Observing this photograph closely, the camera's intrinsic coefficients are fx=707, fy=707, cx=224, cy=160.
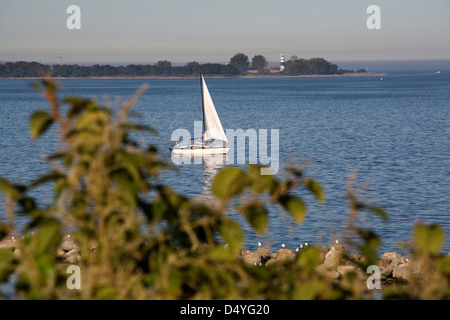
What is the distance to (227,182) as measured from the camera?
2.46 metres

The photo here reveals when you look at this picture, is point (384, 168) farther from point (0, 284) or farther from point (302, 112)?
point (302, 112)

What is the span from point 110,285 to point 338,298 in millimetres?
805

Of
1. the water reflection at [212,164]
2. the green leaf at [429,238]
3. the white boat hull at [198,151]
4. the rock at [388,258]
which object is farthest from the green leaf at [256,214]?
the white boat hull at [198,151]

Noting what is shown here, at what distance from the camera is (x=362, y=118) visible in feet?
333

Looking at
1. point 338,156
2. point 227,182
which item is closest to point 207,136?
point 338,156

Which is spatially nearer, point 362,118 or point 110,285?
point 110,285

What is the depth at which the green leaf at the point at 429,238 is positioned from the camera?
8.10ft

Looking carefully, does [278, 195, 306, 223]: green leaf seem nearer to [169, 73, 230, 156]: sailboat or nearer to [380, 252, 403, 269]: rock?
[380, 252, 403, 269]: rock

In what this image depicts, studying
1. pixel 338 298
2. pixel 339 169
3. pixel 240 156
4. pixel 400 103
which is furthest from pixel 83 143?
pixel 400 103

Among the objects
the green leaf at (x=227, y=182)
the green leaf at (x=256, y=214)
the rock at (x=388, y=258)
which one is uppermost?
the green leaf at (x=227, y=182)

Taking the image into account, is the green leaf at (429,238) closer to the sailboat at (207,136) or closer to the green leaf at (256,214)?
the green leaf at (256,214)

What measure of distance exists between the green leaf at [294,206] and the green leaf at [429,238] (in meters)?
0.40

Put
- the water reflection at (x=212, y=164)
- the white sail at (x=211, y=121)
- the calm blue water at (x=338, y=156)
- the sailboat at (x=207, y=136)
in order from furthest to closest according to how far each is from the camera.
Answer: the white sail at (x=211, y=121) → the sailboat at (x=207, y=136) → the water reflection at (x=212, y=164) → the calm blue water at (x=338, y=156)

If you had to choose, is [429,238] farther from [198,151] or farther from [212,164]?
[198,151]
